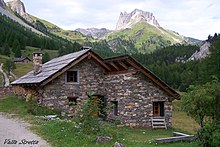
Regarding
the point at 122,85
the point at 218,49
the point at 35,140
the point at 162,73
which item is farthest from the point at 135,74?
the point at 162,73

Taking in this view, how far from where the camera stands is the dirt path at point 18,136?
11.4 meters

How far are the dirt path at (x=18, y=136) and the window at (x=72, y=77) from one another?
22.7 ft

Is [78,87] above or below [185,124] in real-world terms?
above

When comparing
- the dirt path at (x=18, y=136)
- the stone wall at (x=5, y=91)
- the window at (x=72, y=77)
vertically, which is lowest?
the dirt path at (x=18, y=136)

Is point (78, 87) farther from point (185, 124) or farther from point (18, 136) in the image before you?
point (185, 124)

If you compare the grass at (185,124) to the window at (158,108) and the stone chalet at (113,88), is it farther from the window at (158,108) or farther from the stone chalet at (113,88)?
the stone chalet at (113,88)

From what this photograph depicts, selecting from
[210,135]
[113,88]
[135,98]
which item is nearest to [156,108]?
[135,98]

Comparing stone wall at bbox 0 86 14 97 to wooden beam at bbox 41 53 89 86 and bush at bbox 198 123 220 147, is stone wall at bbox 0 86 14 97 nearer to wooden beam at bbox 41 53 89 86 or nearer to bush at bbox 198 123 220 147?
wooden beam at bbox 41 53 89 86

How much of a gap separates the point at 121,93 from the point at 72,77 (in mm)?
4319

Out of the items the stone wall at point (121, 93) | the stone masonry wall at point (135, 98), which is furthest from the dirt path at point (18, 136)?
the stone masonry wall at point (135, 98)

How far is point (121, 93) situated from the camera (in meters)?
21.6

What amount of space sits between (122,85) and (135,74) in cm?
127

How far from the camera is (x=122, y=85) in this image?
21.6 meters

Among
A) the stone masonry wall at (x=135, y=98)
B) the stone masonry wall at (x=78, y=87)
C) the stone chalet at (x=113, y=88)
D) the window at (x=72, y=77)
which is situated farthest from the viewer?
the window at (x=72, y=77)
